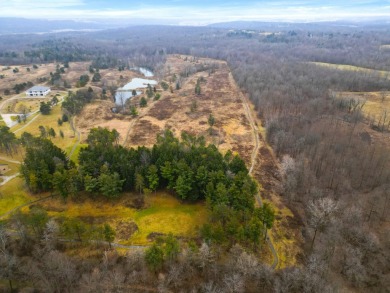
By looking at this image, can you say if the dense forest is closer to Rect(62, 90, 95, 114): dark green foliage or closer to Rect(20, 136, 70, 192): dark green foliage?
Rect(20, 136, 70, 192): dark green foliage

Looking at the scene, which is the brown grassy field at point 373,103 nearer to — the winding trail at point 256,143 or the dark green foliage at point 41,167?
the winding trail at point 256,143

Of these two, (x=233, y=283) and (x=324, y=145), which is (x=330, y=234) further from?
(x=324, y=145)

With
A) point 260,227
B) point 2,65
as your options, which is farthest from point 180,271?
point 2,65

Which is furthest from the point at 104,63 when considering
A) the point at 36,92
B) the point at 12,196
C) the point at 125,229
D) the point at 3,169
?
the point at 125,229

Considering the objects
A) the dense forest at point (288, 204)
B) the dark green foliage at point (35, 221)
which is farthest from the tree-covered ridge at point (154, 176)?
the dark green foliage at point (35, 221)

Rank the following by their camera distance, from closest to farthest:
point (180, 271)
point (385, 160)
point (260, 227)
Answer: point (180, 271), point (260, 227), point (385, 160)

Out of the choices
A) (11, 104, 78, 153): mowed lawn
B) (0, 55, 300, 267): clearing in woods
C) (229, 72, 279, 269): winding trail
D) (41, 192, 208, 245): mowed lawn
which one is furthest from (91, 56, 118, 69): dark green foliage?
(41, 192, 208, 245): mowed lawn

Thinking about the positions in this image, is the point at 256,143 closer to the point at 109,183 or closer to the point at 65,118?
the point at 109,183
